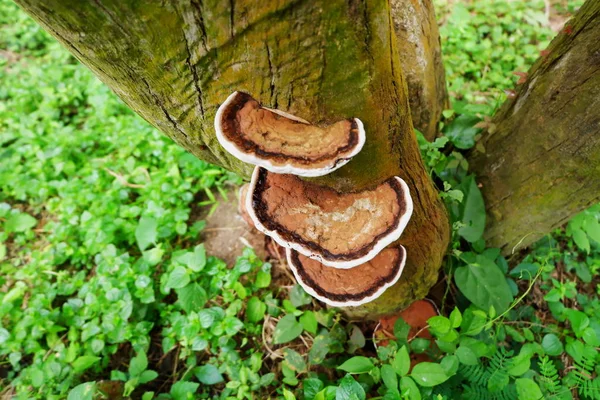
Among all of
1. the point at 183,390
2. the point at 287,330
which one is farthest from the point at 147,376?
the point at 287,330

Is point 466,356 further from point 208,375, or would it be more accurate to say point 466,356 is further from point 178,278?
point 178,278

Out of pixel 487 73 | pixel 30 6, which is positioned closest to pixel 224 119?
pixel 30 6

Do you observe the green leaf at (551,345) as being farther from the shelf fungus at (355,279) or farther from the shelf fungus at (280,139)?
the shelf fungus at (280,139)

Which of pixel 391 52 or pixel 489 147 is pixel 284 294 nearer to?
pixel 489 147

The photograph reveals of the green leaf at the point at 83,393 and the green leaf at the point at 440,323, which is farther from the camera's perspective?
the green leaf at the point at 83,393

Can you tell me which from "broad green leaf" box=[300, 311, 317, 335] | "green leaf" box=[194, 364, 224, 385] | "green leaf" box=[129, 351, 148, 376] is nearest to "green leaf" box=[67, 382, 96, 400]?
"green leaf" box=[129, 351, 148, 376]

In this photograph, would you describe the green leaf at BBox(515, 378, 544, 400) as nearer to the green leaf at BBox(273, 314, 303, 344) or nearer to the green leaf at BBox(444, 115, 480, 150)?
the green leaf at BBox(273, 314, 303, 344)

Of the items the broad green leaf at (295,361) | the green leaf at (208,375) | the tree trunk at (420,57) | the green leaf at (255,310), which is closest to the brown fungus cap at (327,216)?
the tree trunk at (420,57)
